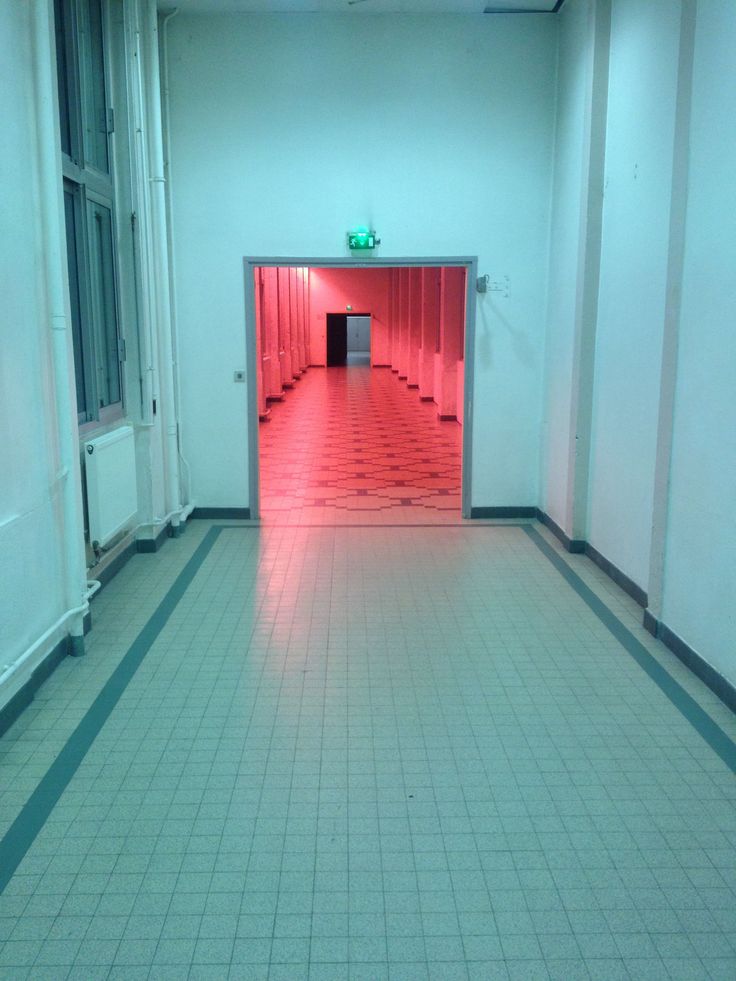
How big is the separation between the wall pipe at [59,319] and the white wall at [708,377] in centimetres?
275

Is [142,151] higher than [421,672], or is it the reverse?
[142,151]

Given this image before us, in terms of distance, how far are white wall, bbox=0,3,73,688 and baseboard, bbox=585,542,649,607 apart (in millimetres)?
2935

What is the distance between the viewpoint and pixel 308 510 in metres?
7.28

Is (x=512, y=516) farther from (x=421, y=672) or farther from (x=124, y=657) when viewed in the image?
(x=124, y=657)

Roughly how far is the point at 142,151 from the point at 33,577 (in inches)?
123

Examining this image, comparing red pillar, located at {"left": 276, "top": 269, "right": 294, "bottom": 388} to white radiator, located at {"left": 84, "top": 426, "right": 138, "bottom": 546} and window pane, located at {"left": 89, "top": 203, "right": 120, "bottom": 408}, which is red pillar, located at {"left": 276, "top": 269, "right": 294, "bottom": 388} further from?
white radiator, located at {"left": 84, "top": 426, "right": 138, "bottom": 546}

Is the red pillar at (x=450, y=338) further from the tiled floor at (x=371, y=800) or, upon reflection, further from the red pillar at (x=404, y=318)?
the tiled floor at (x=371, y=800)

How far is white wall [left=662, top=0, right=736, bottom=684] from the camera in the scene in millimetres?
3650

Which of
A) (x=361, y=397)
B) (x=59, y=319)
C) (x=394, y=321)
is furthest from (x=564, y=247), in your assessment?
(x=394, y=321)

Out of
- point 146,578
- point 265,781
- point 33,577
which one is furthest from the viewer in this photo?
point 146,578

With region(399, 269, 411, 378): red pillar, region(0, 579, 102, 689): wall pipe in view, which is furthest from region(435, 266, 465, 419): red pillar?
region(0, 579, 102, 689): wall pipe

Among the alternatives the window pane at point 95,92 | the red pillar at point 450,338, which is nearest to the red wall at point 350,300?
the red pillar at point 450,338

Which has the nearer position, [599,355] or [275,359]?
[599,355]

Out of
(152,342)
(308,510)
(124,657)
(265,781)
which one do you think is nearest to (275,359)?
(308,510)
